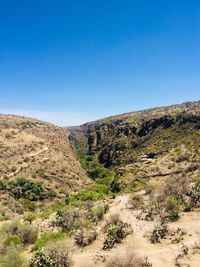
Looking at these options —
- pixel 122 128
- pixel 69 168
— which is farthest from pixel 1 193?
pixel 122 128

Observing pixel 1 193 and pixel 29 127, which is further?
pixel 29 127

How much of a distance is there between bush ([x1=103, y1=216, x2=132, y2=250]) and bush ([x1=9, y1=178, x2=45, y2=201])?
89.1 feet

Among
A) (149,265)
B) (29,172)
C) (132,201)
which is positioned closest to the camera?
(149,265)

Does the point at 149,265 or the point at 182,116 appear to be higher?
the point at 182,116

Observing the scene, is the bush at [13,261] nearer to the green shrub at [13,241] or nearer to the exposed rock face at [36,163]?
the green shrub at [13,241]

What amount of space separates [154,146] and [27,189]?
31672 millimetres

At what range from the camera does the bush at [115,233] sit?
22058mm

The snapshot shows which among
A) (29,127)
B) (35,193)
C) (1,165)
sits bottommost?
(35,193)

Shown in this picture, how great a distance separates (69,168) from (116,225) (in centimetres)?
4000

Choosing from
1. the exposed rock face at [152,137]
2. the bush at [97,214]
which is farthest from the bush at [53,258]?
the exposed rock face at [152,137]

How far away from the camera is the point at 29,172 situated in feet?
182

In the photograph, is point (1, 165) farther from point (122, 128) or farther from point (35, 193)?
point (122, 128)

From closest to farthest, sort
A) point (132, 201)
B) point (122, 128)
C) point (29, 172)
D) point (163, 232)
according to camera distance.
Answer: point (163, 232) → point (132, 201) → point (29, 172) → point (122, 128)

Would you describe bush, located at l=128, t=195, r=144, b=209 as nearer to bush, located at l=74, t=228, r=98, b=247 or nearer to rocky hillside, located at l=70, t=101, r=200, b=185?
bush, located at l=74, t=228, r=98, b=247
